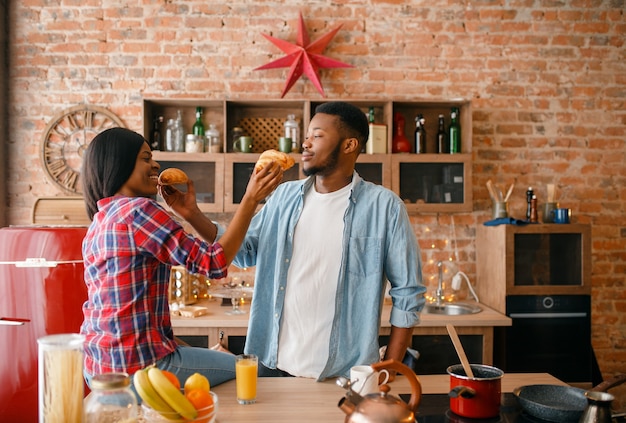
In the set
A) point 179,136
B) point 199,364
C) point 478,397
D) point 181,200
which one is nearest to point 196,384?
point 199,364

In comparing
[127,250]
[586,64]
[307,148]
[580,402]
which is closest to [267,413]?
[127,250]

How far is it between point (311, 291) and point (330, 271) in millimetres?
98

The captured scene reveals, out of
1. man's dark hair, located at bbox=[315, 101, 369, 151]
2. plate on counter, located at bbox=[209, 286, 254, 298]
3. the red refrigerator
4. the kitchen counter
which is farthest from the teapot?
plate on counter, located at bbox=[209, 286, 254, 298]

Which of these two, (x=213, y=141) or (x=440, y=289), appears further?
(x=440, y=289)

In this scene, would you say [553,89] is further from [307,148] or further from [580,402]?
[580,402]

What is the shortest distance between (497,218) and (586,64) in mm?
1340

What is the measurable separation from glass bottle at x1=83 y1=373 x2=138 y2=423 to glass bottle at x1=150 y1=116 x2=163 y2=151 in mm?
2742

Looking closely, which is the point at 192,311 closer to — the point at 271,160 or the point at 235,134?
the point at 235,134

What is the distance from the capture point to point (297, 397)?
1566 millimetres

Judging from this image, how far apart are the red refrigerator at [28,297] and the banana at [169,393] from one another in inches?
42.9

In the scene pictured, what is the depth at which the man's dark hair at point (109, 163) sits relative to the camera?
1637 millimetres

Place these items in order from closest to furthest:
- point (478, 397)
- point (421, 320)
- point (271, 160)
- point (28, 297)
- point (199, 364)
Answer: point (478, 397) → point (199, 364) → point (271, 160) → point (28, 297) → point (421, 320)

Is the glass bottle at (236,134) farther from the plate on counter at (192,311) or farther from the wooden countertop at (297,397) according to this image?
the wooden countertop at (297,397)

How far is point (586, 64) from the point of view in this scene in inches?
152
